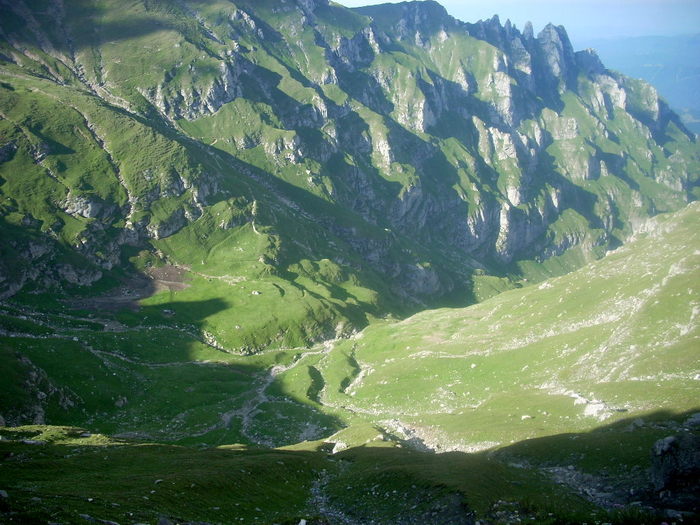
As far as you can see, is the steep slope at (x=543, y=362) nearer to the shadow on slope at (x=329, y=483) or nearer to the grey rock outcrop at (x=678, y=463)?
the shadow on slope at (x=329, y=483)

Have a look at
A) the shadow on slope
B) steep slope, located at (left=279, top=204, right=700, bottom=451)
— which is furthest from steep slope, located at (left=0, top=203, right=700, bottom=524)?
steep slope, located at (left=279, top=204, right=700, bottom=451)

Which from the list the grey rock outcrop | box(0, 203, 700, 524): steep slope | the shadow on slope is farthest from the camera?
box(0, 203, 700, 524): steep slope

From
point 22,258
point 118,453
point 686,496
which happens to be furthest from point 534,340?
point 22,258

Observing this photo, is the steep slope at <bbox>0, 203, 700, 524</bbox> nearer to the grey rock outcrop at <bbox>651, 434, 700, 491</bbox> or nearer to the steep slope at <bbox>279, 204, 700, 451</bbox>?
the grey rock outcrop at <bbox>651, 434, 700, 491</bbox>

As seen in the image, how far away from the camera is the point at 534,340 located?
418ft

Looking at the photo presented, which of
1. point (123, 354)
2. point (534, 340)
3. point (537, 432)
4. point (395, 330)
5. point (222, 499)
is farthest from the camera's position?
point (395, 330)

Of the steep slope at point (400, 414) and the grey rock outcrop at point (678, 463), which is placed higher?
the grey rock outcrop at point (678, 463)

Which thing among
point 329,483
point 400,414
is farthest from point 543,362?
point 329,483

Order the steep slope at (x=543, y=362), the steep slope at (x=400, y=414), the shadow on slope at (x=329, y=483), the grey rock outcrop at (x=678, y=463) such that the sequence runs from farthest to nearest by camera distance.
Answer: the steep slope at (x=543, y=362)
the steep slope at (x=400, y=414)
the grey rock outcrop at (x=678, y=463)
the shadow on slope at (x=329, y=483)

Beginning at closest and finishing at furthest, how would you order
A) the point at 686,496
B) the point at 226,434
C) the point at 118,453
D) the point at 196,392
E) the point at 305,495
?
the point at 686,496
the point at 305,495
the point at 118,453
the point at 226,434
the point at 196,392

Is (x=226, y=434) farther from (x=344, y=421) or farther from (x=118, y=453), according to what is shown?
(x=118, y=453)

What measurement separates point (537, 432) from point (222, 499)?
163ft

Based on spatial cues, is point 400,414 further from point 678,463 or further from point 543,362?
point 678,463

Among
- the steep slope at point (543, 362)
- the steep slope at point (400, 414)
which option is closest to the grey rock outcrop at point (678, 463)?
the steep slope at point (400, 414)
